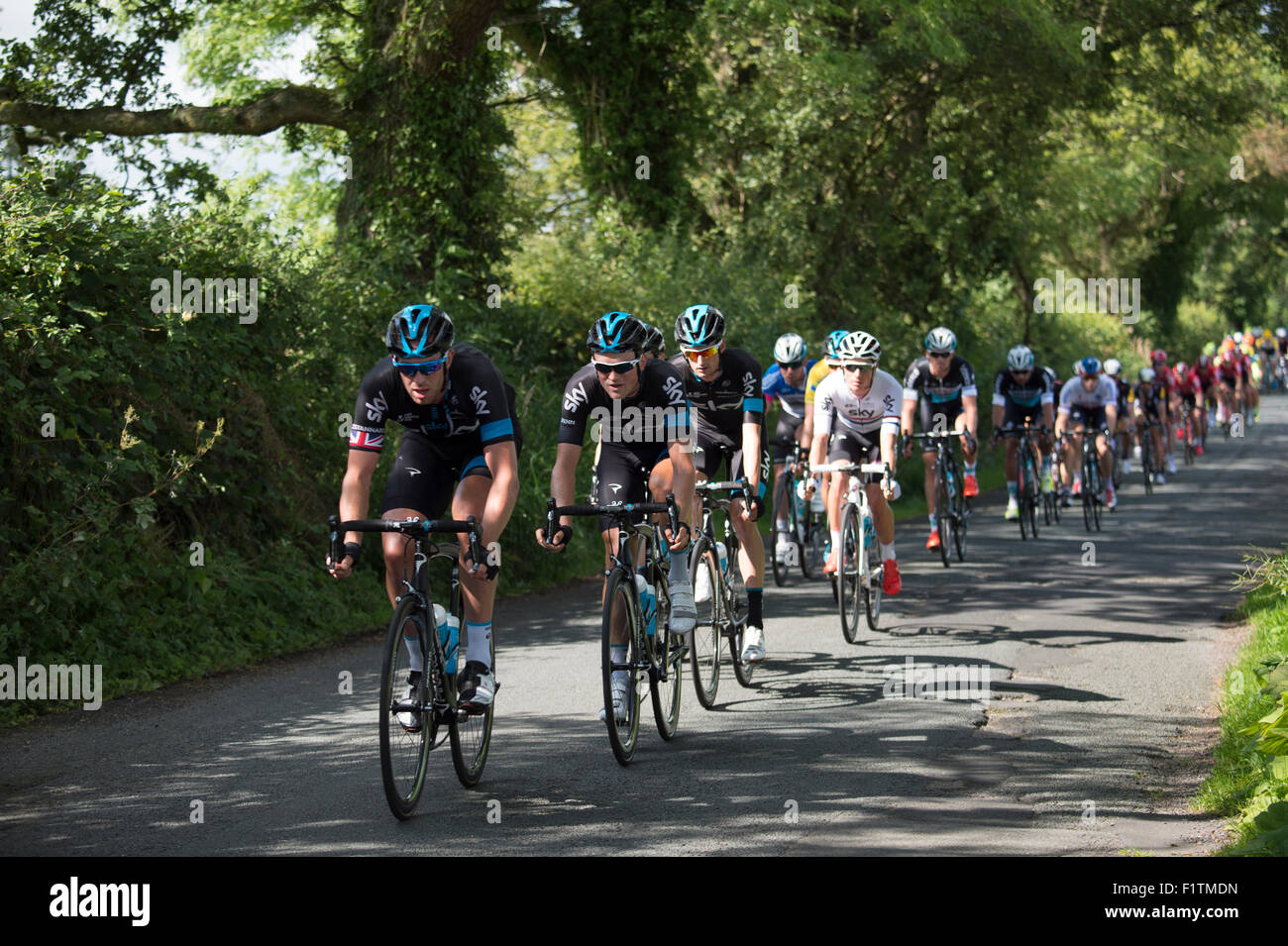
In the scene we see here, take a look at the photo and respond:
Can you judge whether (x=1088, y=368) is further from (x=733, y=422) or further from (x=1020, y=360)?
(x=733, y=422)

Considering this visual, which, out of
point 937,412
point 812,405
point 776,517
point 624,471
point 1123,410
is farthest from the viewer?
point 1123,410

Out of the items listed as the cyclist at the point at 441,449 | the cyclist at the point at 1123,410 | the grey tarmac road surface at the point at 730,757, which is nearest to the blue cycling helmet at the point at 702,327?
the grey tarmac road surface at the point at 730,757

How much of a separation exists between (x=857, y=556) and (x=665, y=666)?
363cm

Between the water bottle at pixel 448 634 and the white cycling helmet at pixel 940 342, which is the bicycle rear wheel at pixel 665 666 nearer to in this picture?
the water bottle at pixel 448 634

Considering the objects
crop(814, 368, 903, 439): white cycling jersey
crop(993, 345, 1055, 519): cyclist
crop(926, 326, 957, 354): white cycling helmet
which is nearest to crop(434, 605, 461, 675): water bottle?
crop(814, 368, 903, 439): white cycling jersey

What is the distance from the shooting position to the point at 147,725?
817cm

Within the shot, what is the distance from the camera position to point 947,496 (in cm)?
1503

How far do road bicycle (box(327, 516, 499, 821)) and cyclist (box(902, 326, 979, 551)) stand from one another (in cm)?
865

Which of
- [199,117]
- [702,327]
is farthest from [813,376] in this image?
[199,117]

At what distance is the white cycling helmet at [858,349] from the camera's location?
11242mm

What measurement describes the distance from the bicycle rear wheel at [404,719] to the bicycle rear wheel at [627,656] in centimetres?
94

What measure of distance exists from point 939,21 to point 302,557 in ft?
41.0

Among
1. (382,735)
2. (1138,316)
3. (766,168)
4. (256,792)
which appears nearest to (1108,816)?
(382,735)

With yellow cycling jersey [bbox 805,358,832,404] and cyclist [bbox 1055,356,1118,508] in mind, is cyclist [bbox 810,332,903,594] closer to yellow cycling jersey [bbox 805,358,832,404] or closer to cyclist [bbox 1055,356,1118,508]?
yellow cycling jersey [bbox 805,358,832,404]
